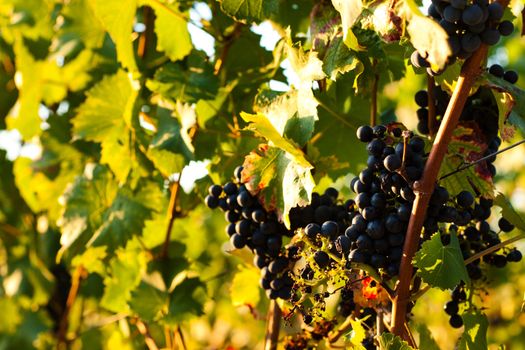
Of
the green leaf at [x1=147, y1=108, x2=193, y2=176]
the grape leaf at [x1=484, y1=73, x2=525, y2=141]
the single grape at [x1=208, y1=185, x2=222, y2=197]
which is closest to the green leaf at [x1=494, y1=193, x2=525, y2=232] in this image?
the grape leaf at [x1=484, y1=73, x2=525, y2=141]

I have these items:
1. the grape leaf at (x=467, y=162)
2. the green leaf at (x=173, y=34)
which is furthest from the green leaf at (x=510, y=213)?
the green leaf at (x=173, y=34)

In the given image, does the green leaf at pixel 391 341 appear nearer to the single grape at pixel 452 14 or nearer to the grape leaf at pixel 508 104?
the grape leaf at pixel 508 104

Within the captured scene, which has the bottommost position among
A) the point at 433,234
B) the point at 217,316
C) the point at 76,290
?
the point at 217,316

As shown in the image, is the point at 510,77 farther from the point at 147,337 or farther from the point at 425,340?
the point at 147,337

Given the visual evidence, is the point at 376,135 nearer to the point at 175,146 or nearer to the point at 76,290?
the point at 175,146

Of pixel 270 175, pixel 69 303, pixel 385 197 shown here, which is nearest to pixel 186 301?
pixel 270 175

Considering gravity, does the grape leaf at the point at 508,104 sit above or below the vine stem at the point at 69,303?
above

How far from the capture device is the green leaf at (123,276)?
2172 millimetres

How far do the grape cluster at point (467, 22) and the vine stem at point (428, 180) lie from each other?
0.11 ft

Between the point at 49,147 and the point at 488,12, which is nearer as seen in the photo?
the point at 488,12

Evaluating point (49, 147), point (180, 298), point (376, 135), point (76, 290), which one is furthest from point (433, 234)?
point (76, 290)

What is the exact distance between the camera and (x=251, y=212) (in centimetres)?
150

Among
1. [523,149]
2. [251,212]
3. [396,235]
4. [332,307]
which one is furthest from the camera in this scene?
[523,149]

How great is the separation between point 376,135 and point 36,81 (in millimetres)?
1976
